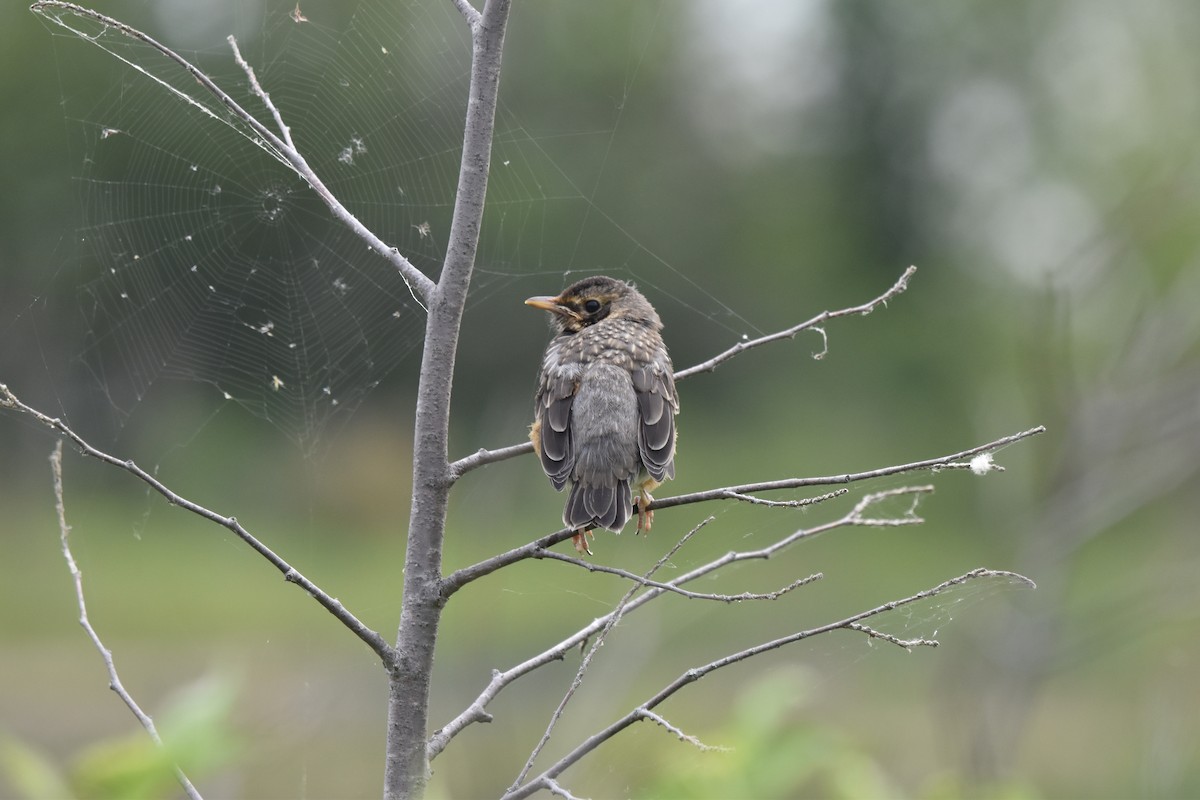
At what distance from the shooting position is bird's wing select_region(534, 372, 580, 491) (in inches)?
153

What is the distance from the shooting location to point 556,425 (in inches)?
157

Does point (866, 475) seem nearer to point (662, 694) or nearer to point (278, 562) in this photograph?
point (662, 694)

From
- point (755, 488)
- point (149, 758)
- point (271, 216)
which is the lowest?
point (149, 758)

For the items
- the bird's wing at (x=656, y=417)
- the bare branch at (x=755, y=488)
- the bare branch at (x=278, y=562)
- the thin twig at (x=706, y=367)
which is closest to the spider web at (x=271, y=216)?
the bird's wing at (x=656, y=417)

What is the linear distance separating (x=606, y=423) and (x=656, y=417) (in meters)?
0.18

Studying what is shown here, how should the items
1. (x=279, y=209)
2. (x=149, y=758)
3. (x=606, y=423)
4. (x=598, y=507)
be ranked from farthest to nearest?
(x=279, y=209) → (x=606, y=423) → (x=598, y=507) → (x=149, y=758)

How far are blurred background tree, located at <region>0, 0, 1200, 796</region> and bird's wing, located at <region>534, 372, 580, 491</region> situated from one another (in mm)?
463

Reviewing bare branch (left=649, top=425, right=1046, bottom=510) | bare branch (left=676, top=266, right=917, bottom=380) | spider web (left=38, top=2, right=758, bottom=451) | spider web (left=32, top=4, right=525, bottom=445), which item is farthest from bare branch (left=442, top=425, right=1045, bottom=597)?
spider web (left=32, top=4, right=525, bottom=445)

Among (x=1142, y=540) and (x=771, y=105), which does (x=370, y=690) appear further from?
(x=771, y=105)

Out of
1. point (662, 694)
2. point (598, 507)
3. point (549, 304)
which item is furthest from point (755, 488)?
point (549, 304)

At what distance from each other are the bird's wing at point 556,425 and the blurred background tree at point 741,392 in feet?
1.52

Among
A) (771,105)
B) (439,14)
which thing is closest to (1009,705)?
(439,14)

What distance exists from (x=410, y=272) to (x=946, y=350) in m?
17.3

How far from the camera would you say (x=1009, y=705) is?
517 cm
